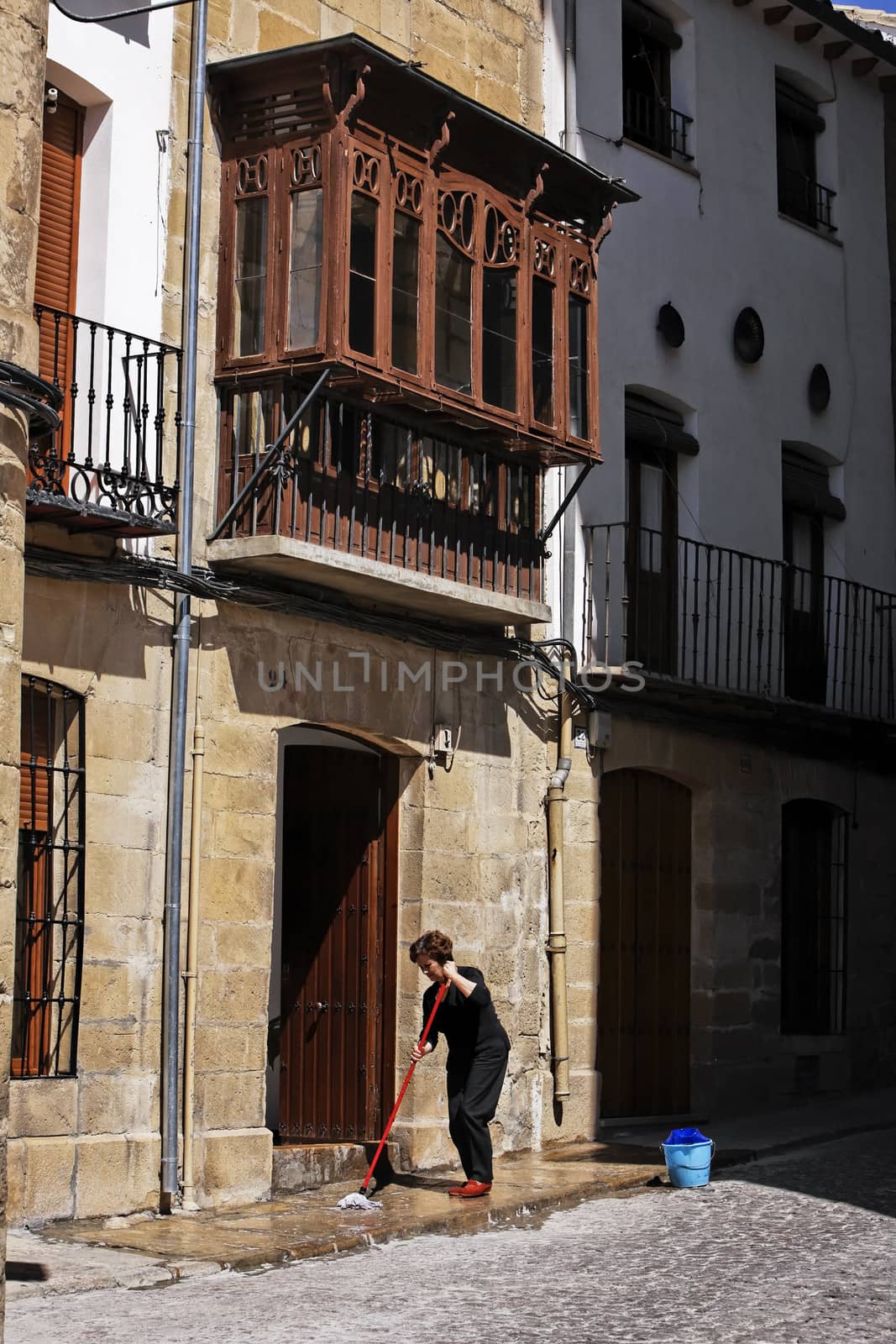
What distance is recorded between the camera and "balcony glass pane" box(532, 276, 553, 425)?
13141 millimetres

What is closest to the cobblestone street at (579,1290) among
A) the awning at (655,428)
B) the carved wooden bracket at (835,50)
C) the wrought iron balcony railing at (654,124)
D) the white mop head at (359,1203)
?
the white mop head at (359,1203)

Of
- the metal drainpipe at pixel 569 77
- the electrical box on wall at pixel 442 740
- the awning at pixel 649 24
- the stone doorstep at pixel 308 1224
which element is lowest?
the stone doorstep at pixel 308 1224

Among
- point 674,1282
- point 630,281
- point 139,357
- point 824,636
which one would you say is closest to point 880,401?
point 824,636

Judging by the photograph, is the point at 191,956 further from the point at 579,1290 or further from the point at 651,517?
the point at 651,517

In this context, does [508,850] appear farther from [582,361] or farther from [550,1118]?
[582,361]

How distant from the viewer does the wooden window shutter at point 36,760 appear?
10.6 meters

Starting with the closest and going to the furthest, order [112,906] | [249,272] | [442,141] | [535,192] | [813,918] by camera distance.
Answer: [112,906] → [249,272] → [442,141] → [535,192] → [813,918]

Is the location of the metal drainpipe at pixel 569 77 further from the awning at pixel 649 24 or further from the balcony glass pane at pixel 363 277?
the balcony glass pane at pixel 363 277

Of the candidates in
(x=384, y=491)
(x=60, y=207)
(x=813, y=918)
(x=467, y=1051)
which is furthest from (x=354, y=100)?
(x=813, y=918)

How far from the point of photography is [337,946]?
43.0 feet

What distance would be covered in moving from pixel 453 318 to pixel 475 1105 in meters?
4.63

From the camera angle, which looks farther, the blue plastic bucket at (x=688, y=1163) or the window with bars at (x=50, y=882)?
the blue plastic bucket at (x=688, y=1163)

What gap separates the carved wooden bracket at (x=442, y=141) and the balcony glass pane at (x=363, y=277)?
0.67 m

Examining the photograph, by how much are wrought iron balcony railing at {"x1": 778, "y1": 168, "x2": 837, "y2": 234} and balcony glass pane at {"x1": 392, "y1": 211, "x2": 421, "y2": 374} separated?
641cm
